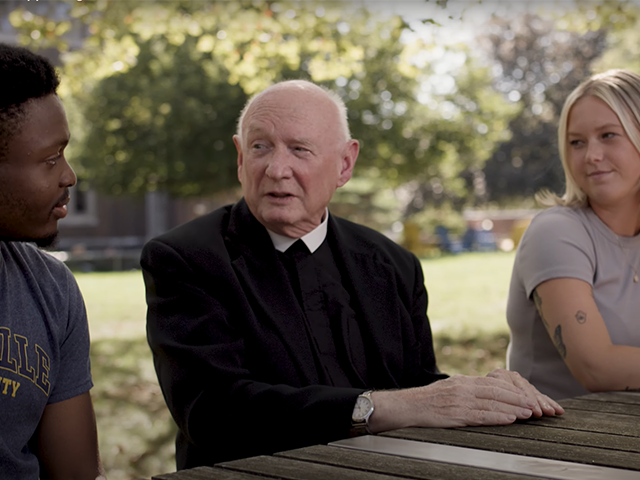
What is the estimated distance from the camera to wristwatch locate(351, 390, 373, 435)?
81.8 inches

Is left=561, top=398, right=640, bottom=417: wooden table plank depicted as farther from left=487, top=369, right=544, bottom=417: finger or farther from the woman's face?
the woman's face

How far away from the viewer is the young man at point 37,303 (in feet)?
5.99

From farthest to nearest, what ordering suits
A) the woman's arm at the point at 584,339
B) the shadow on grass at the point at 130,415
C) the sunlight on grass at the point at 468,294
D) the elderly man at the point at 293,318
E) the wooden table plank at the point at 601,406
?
the sunlight on grass at the point at 468,294
the shadow on grass at the point at 130,415
the woman's arm at the point at 584,339
the wooden table plank at the point at 601,406
the elderly man at the point at 293,318

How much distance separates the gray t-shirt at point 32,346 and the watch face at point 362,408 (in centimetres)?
75

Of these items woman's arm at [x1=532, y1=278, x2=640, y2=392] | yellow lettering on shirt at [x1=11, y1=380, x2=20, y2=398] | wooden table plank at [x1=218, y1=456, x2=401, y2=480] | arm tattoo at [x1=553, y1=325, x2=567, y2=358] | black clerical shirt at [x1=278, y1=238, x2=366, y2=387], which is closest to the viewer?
wooden table plank at [x1=218, y1=456, x2=401, y2=480]

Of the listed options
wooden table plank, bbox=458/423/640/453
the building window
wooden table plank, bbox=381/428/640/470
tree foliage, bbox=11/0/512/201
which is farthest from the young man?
the building window

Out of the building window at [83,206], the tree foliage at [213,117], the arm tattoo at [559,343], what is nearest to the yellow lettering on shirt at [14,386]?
the arm tattoo at [559,343]

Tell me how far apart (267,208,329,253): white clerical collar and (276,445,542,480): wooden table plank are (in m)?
1.09

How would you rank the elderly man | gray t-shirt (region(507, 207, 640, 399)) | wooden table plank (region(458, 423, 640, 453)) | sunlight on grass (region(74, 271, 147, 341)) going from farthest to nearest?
1. sunlight on grass (region(74, 271, 147, 341))
2. gray t-shirt (region(507, 207, 640, 399))
3. the elderly man
4. wooden table plank (region(458, 423, 640, 453))

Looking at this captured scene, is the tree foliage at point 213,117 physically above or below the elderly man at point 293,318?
above

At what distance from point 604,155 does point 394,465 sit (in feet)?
6.44

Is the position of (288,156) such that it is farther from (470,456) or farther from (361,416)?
(470,456)

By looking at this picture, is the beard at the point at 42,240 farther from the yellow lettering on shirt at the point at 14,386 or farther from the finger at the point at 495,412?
the finger at the point at 495,412

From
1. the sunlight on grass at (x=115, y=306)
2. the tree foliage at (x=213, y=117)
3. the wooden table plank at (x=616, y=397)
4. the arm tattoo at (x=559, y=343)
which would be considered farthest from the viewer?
the tree foliage at (x=213, y=117)
